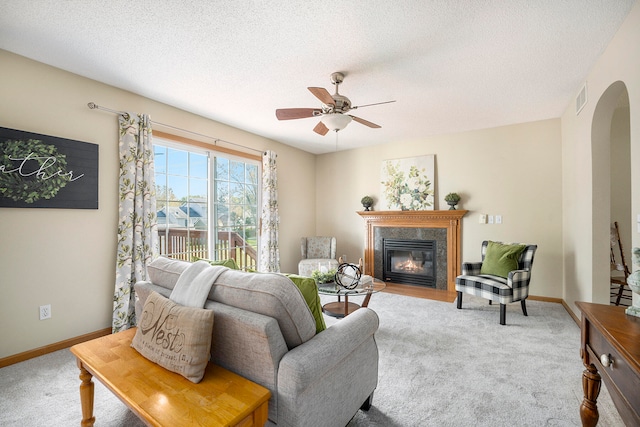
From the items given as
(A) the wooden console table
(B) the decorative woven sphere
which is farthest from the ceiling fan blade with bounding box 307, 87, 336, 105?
(A) the wooden console table

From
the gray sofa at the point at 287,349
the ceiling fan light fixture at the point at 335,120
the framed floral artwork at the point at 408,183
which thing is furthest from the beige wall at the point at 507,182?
the gray sofa at the point at 287,349

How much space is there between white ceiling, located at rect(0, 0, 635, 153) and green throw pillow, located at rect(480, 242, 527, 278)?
5.76 feet

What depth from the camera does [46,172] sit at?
2537mm

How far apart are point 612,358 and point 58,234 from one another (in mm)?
3822

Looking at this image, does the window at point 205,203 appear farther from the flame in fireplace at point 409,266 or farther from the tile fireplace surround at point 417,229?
the flame in fireplace at point 409,266

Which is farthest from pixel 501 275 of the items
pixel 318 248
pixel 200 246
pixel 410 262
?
pixel 200 246

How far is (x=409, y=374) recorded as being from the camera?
2221 mm

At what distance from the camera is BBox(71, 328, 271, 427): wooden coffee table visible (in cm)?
110

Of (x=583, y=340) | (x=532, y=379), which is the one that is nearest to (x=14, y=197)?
(x=583, y=340)

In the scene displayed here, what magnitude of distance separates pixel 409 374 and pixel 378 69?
2.58 m

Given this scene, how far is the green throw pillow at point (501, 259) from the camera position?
3566 millimetres

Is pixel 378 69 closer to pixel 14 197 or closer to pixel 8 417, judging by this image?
pixel 14 197

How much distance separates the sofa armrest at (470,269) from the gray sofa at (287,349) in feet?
8.85

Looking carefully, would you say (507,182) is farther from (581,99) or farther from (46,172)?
(46,172)
